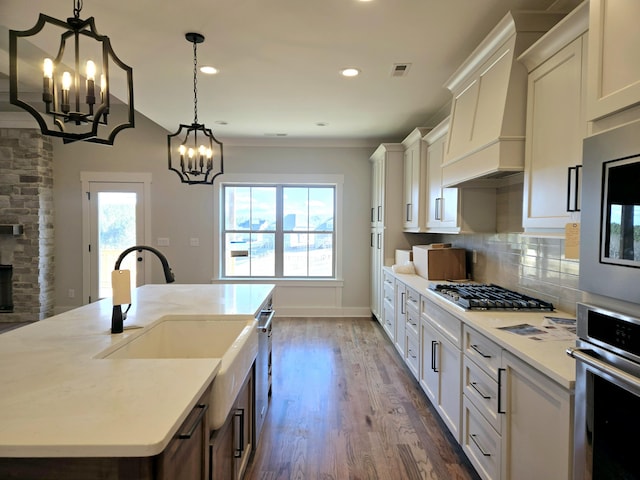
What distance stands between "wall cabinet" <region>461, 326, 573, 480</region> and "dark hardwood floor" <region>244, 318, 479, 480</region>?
39cm

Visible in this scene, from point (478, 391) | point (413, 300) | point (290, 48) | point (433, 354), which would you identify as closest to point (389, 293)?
point (413, 300)

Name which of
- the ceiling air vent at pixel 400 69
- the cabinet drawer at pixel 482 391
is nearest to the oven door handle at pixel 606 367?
the cabinet drawer at pixel 482 391

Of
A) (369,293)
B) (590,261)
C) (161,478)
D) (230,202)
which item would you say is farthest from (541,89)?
(230,202)

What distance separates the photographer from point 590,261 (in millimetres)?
1130

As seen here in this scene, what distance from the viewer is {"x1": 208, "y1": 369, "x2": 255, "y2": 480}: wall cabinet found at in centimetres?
136

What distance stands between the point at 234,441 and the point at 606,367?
1425 millimetres

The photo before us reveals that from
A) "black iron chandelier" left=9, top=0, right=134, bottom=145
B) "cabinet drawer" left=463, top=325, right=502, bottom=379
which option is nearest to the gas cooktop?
"cabinet drawer" left=463, top=325, right=502, bottom=379

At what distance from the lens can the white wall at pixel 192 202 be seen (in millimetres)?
5602

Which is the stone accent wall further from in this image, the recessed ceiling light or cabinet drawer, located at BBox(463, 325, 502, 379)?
cabinet drawer, located at BBox(463, 325, 502, 379)

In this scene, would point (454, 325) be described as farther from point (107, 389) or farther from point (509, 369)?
point (107, 389)

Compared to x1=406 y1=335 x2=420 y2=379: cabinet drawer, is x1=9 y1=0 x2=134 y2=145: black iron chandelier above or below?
above

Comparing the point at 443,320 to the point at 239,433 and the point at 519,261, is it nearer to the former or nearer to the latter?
the point at 519,261

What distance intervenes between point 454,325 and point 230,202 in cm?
437

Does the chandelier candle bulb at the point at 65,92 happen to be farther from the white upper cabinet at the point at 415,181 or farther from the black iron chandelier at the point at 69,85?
the white upper cabinet at the point at 415,181
